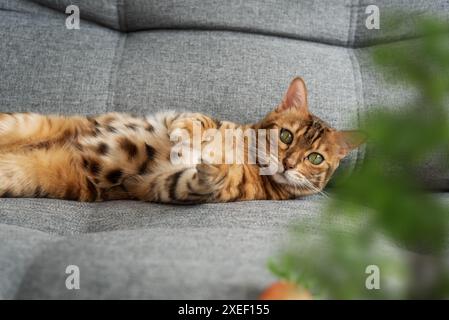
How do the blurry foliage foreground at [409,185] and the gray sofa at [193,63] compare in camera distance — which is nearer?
the blurry foliage foreground at [409,185]

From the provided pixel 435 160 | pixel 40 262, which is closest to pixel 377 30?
pixel 435 160

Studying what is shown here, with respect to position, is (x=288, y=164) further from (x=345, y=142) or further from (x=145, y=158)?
(x=145, y=158)

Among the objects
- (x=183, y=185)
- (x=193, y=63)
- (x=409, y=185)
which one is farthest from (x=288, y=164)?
(x=409, y=185)

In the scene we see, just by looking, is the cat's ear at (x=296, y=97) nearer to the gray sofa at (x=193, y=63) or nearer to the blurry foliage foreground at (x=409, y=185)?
the gray sofa at (x=193, y=63)

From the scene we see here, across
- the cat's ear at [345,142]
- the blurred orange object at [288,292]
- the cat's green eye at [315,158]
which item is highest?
the cat's ear at [345,142]

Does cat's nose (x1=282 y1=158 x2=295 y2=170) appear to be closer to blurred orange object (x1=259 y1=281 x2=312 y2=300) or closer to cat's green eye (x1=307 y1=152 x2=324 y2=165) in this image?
cat's green eye (x1=307 y1=152 x2=324 y2=165)

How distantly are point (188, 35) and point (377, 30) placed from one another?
2.59ft

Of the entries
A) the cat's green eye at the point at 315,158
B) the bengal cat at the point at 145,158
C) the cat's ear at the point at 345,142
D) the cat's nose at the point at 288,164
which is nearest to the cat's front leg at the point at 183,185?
the bengal cat at the point at 145,158

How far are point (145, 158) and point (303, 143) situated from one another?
54 centimetres

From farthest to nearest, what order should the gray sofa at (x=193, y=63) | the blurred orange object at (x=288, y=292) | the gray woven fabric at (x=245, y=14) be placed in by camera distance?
the gray woven fabric at (x=245, y=14), the gray sofa at (x=193, y=63), the blurred orange object at (x=288, y=292)

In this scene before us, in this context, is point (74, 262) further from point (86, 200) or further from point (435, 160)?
point (435, 160)

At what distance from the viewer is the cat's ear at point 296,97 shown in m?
1.64

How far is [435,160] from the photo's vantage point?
168 cm

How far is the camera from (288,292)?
69 cm
